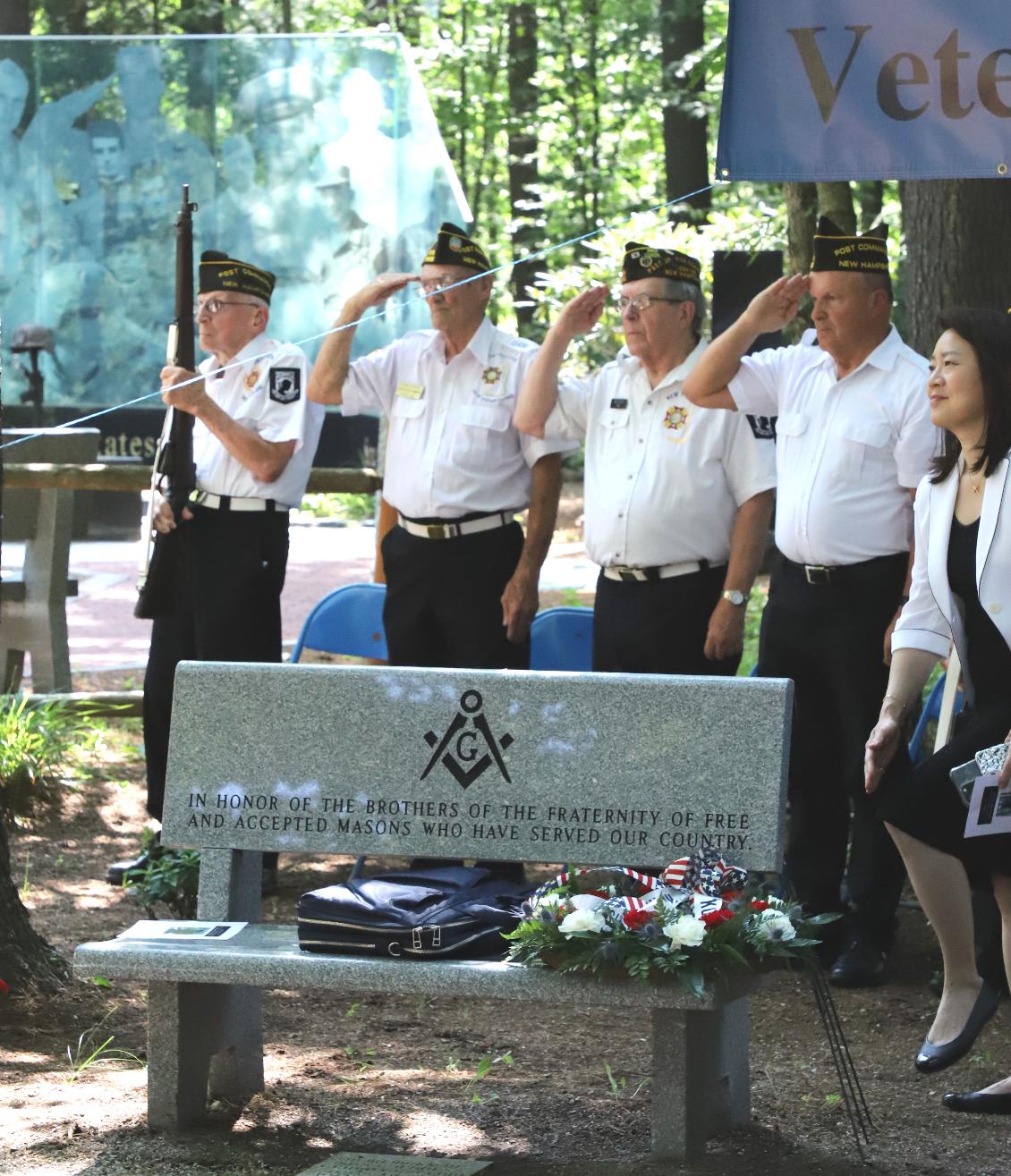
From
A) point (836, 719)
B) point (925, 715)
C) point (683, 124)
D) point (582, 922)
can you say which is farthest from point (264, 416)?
point (683, 124)

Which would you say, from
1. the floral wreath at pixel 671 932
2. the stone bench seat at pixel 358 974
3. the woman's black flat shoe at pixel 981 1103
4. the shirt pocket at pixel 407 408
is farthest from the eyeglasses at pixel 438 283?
the woman's black flat shoe at pixel 981 1103

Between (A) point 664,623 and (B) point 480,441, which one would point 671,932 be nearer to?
(A) point 664,623

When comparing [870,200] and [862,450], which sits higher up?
[870,200]

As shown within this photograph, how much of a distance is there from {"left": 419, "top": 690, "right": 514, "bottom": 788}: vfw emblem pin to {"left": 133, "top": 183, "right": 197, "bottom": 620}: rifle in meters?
2.44

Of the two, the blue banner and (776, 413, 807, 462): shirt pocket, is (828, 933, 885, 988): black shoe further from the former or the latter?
the blue banner

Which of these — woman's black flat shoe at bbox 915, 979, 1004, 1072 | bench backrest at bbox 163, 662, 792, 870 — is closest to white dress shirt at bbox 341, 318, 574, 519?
bench backrest at bbox 163, 662, 792, 870

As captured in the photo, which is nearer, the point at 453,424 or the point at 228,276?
the point at 453,424

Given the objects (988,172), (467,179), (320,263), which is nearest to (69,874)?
(988,172)

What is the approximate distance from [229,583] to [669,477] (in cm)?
167

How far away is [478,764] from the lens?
4.28 metres

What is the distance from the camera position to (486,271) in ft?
20.2

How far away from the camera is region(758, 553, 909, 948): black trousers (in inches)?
214

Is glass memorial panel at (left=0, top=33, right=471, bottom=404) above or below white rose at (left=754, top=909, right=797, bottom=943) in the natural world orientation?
above

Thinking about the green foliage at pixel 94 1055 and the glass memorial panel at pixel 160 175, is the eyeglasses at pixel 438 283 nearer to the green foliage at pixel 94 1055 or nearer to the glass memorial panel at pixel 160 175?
the green foliage at pixel 94 1055
